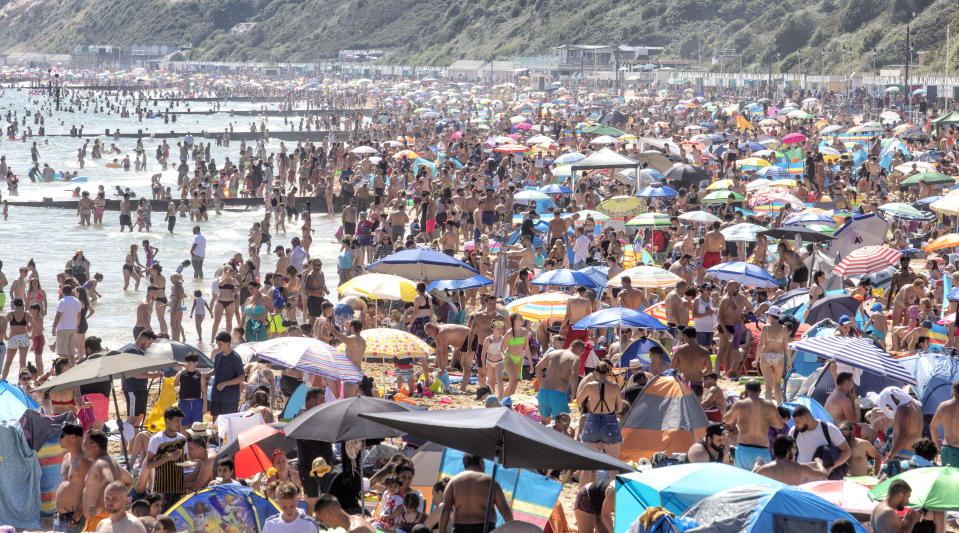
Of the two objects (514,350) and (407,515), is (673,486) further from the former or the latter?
(514,350)

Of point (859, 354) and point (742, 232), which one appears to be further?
point (742, 232)

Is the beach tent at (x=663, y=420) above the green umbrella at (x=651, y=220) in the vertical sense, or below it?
below

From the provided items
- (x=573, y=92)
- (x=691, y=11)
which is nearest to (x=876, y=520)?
(x=573, y=92)

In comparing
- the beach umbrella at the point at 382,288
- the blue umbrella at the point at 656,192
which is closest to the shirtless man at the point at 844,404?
the beach umbrella at the point at 382,288

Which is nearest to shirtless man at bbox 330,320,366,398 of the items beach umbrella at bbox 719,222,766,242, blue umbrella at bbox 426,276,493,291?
blue umbrella at bbox 426,276,493,291

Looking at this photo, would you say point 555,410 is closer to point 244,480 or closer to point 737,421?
point 737,421

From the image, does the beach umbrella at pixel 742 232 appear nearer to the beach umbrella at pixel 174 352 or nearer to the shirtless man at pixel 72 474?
the beach umbrella at pixel 174 352

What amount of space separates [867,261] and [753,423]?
6064 mm

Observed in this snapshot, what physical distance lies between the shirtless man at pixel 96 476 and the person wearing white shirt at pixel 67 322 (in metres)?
6.65

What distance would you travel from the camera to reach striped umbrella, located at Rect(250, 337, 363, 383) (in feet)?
29.5

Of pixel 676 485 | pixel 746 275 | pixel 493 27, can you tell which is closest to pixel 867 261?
pixel 746 275

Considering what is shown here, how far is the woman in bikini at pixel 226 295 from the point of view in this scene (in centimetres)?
1492

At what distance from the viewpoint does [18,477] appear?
748 cm

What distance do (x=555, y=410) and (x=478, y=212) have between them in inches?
→ 449
